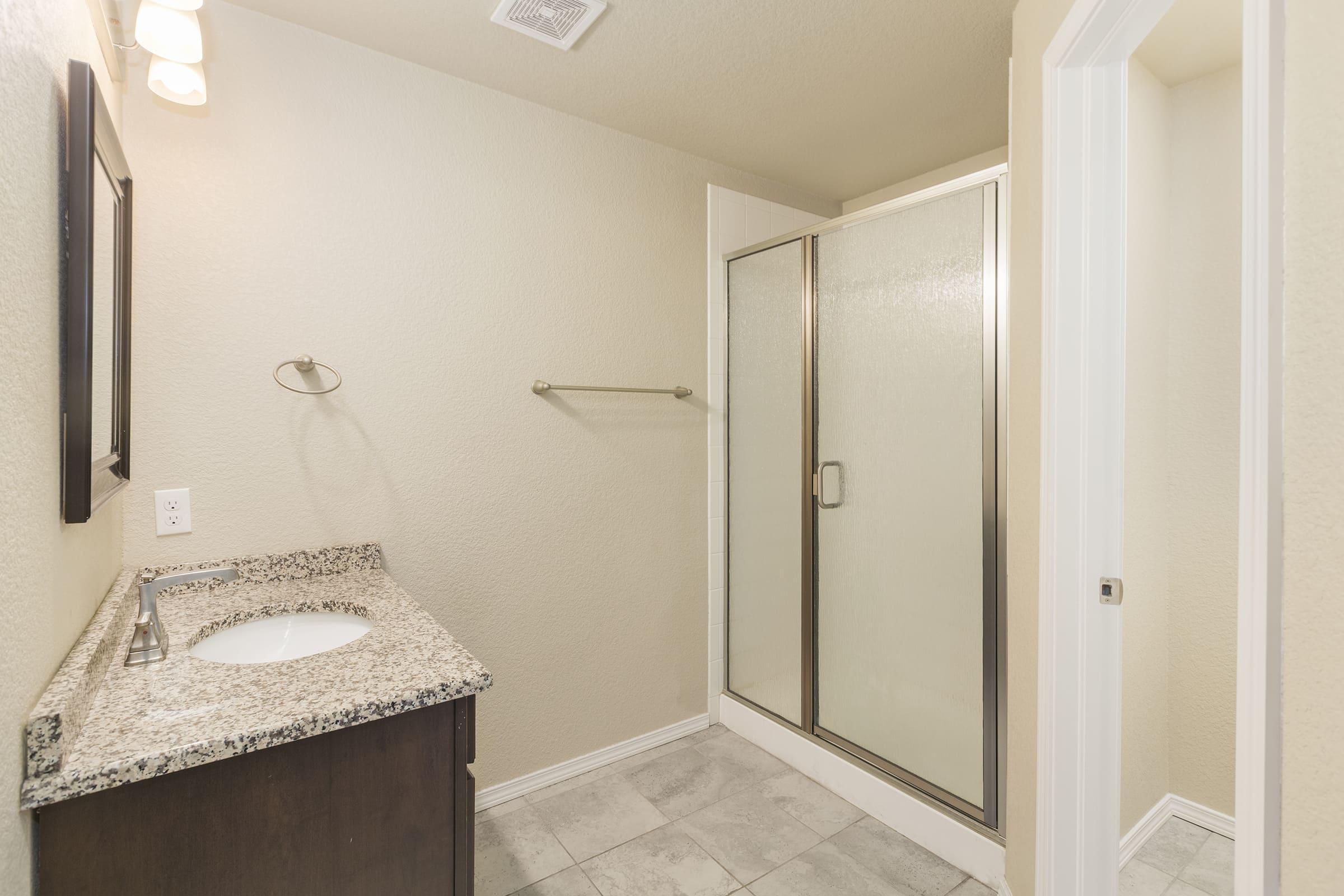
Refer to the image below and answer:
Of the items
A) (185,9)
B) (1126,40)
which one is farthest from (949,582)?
(185,9)

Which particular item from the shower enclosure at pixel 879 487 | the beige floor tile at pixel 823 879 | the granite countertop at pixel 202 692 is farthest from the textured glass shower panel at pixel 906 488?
the granite countertop at pixel 202 692

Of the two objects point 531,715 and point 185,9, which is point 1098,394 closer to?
point 531,715

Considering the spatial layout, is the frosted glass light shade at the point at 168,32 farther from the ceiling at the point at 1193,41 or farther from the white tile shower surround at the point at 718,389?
the ceiling at the point at 1193,41

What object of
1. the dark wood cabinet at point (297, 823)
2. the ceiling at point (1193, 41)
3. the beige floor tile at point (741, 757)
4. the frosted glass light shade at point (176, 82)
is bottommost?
the beige floor tile at point (741, 757)

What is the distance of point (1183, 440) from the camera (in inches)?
76.2

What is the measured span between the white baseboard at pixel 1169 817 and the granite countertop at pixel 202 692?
1952 mm

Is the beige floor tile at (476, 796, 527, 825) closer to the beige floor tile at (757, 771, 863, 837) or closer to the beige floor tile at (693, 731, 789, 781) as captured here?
the beige floor tile at (693, 731, 789, 781)

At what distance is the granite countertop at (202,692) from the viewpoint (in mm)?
822

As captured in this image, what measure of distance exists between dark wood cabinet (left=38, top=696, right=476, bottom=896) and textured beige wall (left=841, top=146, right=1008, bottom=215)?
2385 mm

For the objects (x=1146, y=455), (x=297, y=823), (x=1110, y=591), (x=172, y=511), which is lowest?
(x=297, y=823)

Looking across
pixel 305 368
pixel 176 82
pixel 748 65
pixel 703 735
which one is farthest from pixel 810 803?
pixel 176 82

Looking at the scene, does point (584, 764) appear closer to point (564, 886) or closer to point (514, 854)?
point (514, 854)

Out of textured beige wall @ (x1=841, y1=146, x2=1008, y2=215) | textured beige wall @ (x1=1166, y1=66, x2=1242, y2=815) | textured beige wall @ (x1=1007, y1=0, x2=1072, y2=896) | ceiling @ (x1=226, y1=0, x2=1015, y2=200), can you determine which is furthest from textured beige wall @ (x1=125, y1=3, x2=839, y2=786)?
textured beige wall @ (x1=1166, y1=66, x2=1242, y2=815)

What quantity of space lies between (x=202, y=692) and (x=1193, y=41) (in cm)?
271
